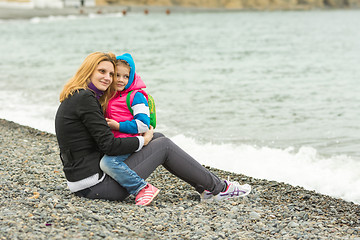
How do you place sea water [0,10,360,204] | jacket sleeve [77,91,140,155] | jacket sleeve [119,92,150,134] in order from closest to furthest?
jacket sleeve [77,91,140,155] < jacket sleeve [119,92,150,134] < sea water [0,10,360,204]

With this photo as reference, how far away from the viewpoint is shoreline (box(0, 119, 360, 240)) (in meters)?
3.93

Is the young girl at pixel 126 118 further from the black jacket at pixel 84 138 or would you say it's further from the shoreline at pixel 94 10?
the shoreline at pixel 94 10

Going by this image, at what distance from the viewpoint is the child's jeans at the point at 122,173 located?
450cm

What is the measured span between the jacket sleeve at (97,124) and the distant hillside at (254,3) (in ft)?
399

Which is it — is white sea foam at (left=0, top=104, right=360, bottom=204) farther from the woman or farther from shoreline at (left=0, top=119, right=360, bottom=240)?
the woman

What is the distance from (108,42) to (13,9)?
53972 millimetres

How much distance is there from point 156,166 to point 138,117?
1.86 feet

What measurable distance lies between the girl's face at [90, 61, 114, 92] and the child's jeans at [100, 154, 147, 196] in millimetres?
661

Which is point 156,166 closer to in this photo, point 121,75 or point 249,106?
point 121,75

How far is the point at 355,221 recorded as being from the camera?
4.80 m

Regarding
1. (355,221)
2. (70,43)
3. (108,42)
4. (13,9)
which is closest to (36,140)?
(355,221)

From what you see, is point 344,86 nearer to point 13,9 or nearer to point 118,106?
point 118,106

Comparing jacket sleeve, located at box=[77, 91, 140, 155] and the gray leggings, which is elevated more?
jacket sleeve, located at box=[77, 91, 140, 155]

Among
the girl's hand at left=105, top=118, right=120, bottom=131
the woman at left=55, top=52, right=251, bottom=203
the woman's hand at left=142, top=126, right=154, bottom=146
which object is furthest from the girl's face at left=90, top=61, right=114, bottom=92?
the woman's hand at left=142, top=126, right=154, bottom=146
